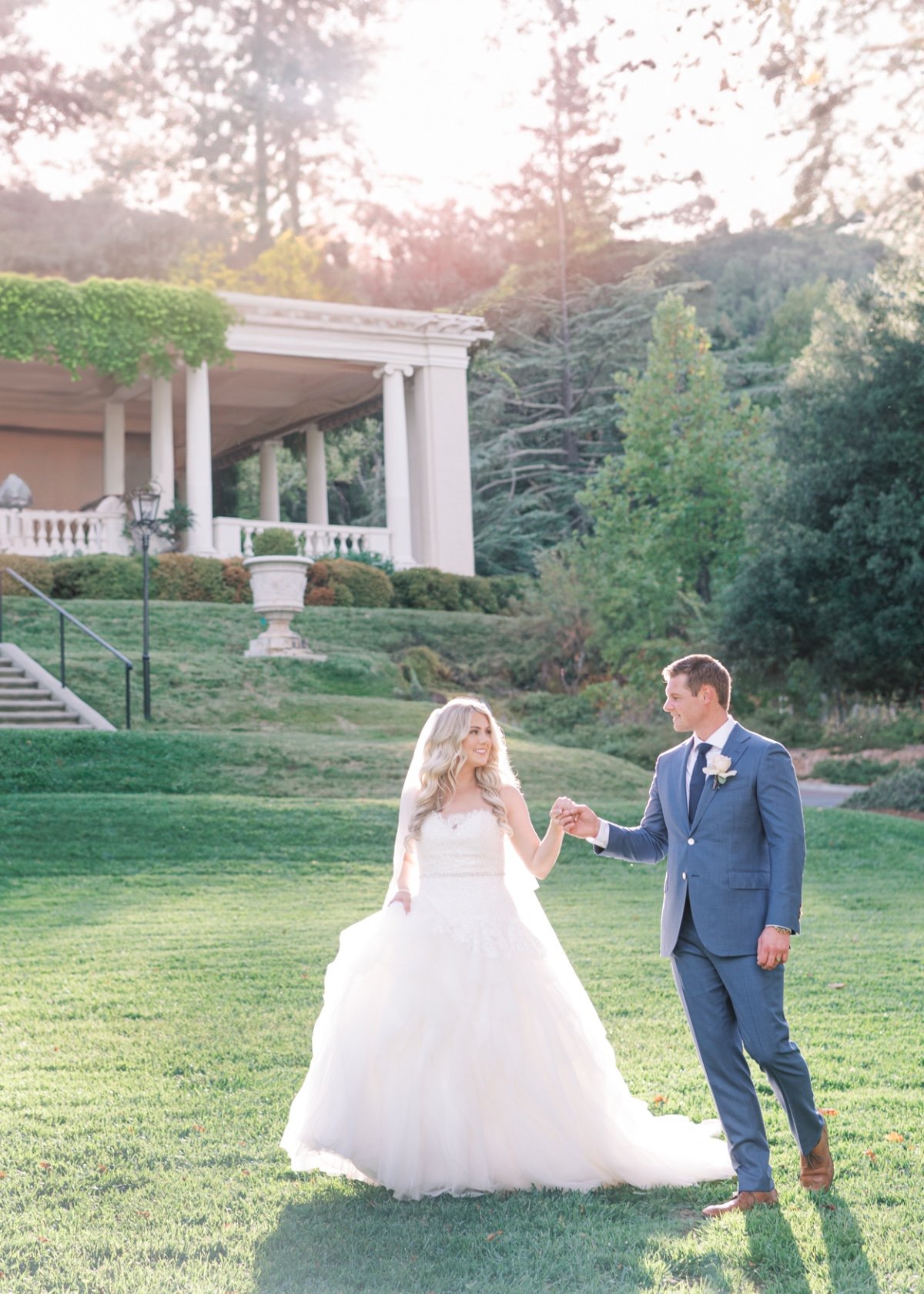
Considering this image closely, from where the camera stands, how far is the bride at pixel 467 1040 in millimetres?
4934

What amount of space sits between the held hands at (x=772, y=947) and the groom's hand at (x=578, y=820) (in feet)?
2.62

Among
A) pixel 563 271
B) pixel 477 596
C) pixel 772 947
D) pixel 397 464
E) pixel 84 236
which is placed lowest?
pixel 772 947

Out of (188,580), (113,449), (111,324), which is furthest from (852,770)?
(113,449)

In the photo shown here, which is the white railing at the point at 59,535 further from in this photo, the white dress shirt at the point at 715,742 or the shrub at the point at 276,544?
the white dress shirt at the point at 715,742

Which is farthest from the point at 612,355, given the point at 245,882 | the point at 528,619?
the point at 245,882

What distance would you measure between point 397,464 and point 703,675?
26633 mm

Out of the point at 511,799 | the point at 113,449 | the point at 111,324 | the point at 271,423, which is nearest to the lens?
the point at 511,799

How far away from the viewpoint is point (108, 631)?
22.5m

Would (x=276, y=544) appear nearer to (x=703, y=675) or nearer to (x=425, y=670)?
(x=425, y=670)

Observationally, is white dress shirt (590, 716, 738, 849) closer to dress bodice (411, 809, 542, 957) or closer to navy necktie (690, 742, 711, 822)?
navy necktie (690, 742, 711, 822)

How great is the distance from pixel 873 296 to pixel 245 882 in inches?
556

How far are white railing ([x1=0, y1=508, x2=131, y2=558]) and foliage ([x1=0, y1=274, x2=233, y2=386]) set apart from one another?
2.80 m

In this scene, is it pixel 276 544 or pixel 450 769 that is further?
pixel 276 544

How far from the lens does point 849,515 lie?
826 inches
